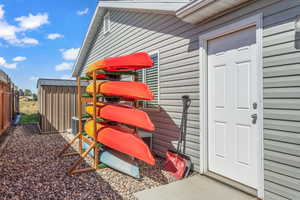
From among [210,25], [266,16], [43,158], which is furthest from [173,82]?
[43,158]

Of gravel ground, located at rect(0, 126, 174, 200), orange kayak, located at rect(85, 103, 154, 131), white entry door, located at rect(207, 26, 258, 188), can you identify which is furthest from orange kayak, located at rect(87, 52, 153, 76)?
gravel ground, located at rect(0, 126, 174, 200)

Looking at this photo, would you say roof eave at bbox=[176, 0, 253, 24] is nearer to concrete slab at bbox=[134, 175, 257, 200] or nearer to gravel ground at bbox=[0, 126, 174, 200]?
concrete slab at bbox=[134, 175, 257, 200]

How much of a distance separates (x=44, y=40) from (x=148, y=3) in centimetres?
1710

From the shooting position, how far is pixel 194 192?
2639 mm

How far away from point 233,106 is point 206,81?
2.11ft

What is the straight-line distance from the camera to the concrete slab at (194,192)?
2.50m

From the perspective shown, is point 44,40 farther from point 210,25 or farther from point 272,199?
point 272,199

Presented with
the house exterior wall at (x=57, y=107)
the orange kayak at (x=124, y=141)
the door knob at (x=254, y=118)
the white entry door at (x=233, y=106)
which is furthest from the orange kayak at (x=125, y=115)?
the house exterior wall at (x=57, y=107)

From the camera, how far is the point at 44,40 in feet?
58.5

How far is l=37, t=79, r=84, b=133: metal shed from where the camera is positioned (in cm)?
711

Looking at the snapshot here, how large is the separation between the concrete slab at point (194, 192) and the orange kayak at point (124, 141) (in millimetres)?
416

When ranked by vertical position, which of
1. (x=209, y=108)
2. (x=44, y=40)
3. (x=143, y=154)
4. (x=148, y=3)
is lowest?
(x=143, y=154)

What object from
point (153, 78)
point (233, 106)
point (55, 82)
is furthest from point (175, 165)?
point (55, 82)

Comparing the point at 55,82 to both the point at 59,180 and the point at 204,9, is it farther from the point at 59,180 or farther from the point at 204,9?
the point at 204,9
